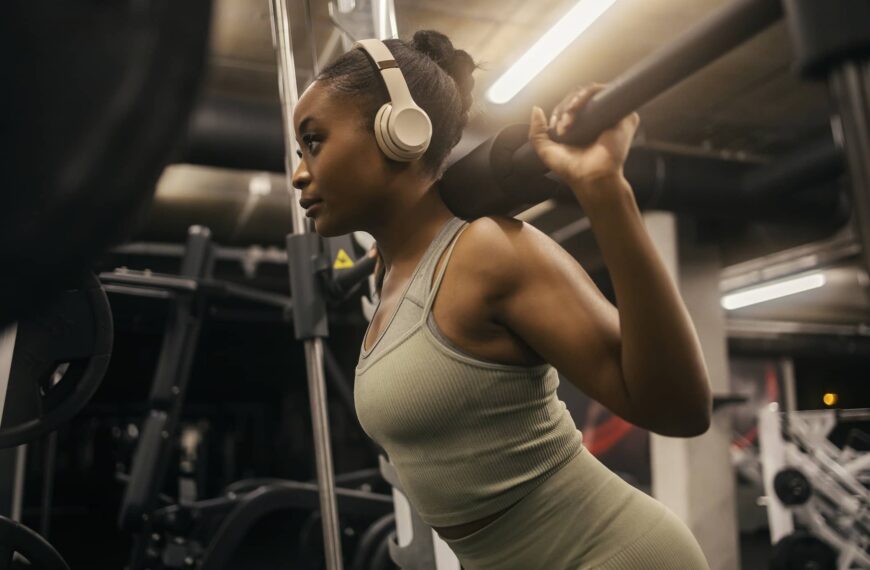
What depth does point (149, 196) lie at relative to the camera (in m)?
0.33

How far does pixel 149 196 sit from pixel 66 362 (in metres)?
1.15

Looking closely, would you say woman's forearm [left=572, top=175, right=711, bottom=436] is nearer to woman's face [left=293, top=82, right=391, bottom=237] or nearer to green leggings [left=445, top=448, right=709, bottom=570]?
green leggings [left=445, top=448, right=709, bottom=570]

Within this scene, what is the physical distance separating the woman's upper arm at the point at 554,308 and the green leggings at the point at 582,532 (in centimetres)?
14

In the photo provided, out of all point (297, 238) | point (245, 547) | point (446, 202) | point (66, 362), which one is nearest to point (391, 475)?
point (297, 238)

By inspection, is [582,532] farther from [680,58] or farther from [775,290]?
[775,290]

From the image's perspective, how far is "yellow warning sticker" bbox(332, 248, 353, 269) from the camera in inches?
60.3

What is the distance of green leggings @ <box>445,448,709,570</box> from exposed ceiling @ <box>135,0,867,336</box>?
2206 mm

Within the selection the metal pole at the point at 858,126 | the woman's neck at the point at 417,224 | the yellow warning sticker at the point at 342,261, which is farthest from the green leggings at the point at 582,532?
the yellow warning sticker at the point at 342,261

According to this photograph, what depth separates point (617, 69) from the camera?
4.39 m

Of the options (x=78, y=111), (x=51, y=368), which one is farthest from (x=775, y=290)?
(x=78, y=111)

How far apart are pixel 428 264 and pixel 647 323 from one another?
1.01 ft

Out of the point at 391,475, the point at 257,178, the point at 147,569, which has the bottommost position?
the point at 147,569

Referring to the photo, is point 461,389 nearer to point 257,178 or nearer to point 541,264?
point 541,264

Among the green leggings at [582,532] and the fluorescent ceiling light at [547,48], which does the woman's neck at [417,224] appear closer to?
the green leggings at [582,532]
